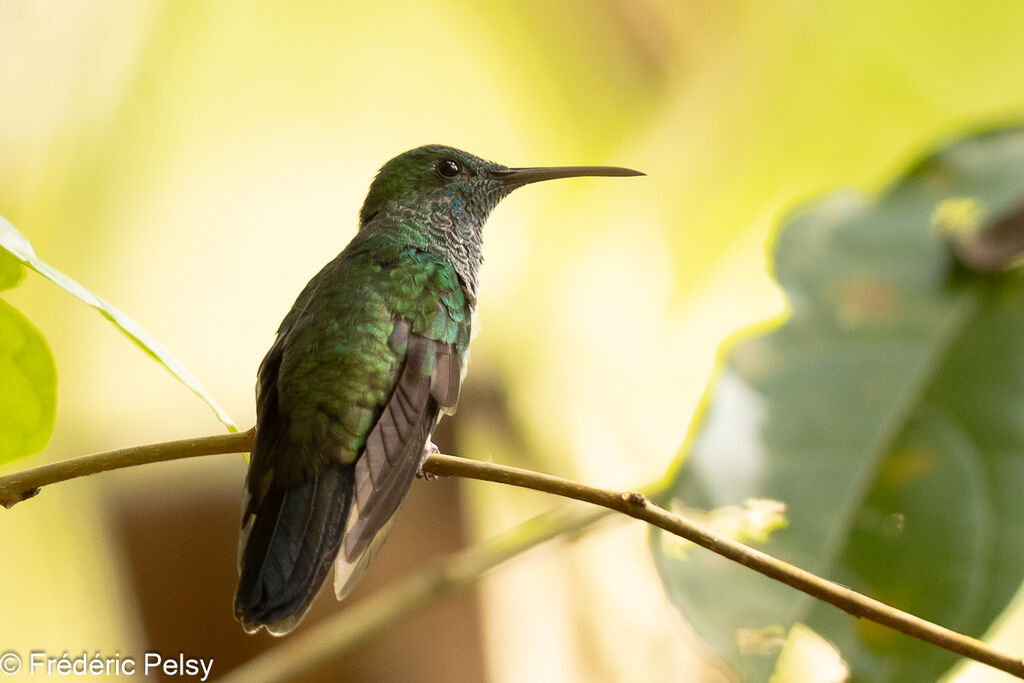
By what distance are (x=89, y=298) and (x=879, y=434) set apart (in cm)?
161

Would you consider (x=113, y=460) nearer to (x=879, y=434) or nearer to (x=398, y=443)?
(x=398, y=443)

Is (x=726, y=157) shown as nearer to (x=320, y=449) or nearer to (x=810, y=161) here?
(x=810, y=161)

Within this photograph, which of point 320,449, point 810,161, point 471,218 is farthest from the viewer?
point 810,161

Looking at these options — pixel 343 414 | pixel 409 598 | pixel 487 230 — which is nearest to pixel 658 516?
pixel 343 414

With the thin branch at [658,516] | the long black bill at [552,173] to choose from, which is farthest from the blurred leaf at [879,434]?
the thin branch at [658,516]

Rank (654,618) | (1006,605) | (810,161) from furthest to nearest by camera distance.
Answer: (810,161) < (654,618) < (1006,605)

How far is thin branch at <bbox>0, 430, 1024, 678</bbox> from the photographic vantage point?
3.50 ft

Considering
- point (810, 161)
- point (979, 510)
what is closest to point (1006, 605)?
point (979, 510)

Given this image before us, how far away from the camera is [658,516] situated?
3.61 ft

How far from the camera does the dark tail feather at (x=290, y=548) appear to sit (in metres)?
1.20

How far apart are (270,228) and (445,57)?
1.06 meters

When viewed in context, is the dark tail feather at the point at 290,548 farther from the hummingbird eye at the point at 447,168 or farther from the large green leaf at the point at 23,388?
the hummingbird eye at the point at 447,168

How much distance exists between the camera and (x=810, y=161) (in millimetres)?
4125
